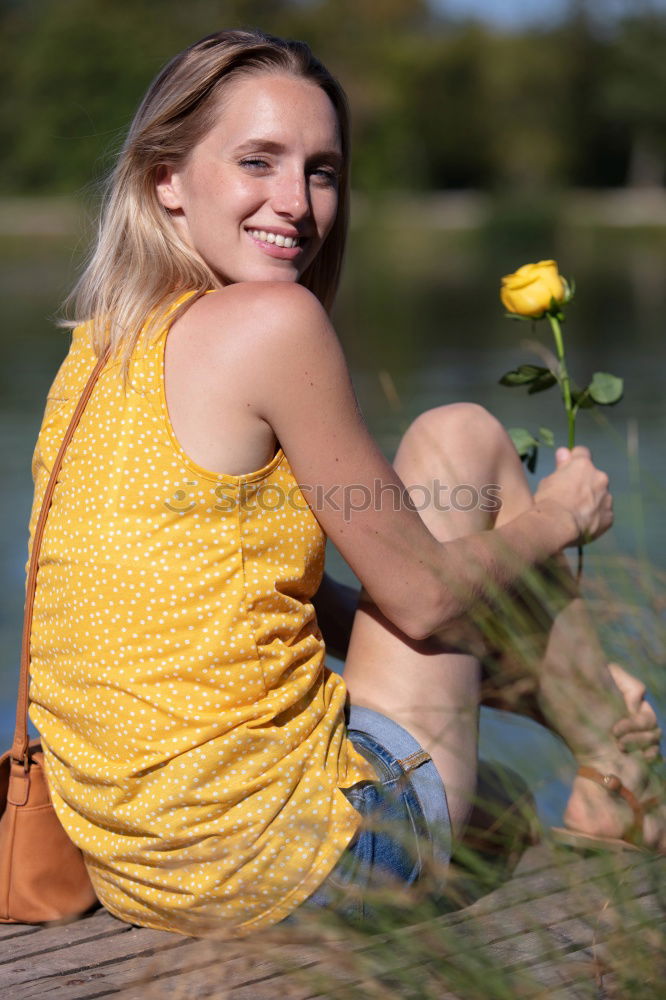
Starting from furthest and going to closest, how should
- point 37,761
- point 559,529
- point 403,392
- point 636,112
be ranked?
point 636,112 < point 403,392 < point 559,529 < point 37,761

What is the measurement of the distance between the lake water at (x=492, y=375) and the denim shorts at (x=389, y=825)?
11 centimetres

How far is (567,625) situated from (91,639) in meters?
0.72

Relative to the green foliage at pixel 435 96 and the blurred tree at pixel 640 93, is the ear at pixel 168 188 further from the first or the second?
the blurred tree at pixel 640 93

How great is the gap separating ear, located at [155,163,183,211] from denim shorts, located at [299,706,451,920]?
0.76m

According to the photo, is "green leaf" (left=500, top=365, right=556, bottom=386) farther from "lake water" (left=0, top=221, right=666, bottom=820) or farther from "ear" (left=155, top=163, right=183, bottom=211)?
"ear" (left=155, top=163, right=183, bottom=211)

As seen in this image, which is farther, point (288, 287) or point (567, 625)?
point (567, 625)

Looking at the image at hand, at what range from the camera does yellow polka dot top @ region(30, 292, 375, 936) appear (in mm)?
1612

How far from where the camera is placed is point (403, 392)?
25.8 feet

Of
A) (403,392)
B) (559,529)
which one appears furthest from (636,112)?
(559,529)

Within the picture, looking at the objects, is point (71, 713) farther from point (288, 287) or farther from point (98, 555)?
point (288, 287)

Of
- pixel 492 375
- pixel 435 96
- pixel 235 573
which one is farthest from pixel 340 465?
pixel 435 96

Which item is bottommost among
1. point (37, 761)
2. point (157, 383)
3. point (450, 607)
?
point (37, 761)

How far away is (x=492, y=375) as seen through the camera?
8.58 m

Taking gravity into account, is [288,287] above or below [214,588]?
above
